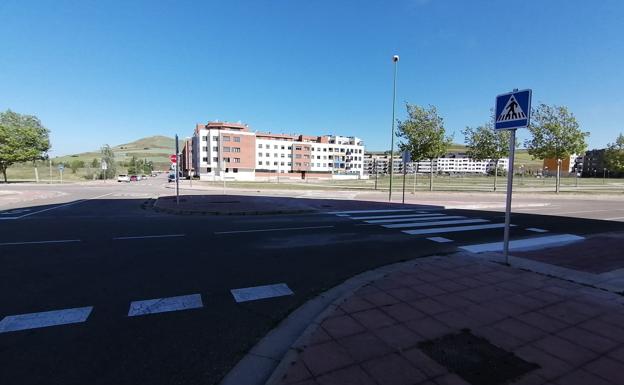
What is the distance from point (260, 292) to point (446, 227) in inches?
309

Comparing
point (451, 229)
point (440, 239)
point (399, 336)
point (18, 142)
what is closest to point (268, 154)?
point (18, 142)

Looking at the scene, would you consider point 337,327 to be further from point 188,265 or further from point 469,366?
point 188,265

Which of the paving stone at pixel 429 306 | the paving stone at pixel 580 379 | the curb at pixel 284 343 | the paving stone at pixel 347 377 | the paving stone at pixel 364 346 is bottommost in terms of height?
the curb at pixel 284 343

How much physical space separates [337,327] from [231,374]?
114cm

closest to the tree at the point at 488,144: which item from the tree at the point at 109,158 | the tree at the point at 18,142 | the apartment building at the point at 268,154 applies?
the apartment building at the point at 268,154

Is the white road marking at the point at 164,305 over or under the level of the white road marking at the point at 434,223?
over

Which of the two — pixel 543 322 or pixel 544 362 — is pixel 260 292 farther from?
pixel 543 322

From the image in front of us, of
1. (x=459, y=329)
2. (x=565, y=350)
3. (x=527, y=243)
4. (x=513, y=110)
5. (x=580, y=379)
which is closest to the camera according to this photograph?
(x=580, y=379)

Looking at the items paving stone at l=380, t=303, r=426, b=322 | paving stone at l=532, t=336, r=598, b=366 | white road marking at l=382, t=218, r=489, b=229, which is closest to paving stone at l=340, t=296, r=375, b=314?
paving stone at l=380, t=303, r=426, b=322

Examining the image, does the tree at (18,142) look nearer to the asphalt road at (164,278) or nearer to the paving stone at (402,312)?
the asphalt road at (164,278)

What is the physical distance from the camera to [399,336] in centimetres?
307

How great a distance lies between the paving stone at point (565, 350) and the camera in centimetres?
270

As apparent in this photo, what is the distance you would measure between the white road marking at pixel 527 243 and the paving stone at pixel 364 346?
5.06 metres

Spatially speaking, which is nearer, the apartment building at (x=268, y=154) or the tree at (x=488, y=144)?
the tree at (x=488, y=144)
